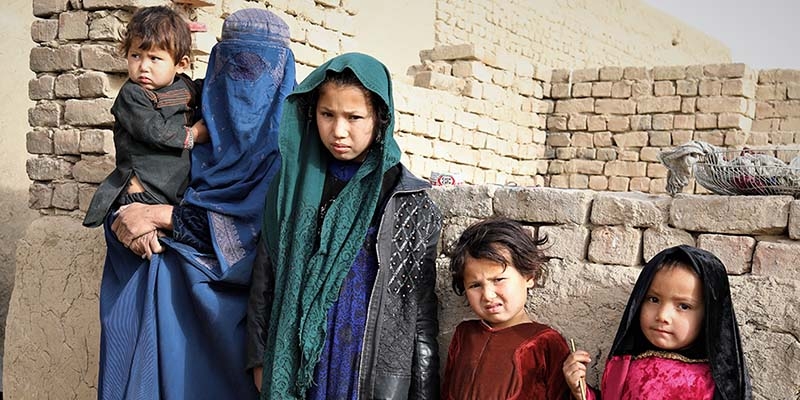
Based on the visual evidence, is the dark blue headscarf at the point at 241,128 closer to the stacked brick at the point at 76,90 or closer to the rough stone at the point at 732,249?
the stacked brick at the point at 76,90

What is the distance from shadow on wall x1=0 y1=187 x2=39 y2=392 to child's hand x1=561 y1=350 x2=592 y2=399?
5.90 m

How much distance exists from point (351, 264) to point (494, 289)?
45 cm

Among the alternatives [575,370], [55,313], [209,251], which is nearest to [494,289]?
[575,370]

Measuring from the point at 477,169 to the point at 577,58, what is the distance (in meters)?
7.79

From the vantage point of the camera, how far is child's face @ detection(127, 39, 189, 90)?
2.97 metres

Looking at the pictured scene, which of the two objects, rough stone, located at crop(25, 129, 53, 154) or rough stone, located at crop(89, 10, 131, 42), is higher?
rough stone, located at crop(89, 10, 131, 42)

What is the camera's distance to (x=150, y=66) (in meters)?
2.97

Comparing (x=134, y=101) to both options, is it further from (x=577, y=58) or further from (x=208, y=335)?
(x=577, y=58)

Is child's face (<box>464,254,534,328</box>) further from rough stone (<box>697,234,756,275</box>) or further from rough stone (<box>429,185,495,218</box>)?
rough stone (<box>697,234,756,275</box>)

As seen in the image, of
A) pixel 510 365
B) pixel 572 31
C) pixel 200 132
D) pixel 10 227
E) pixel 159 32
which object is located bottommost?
Answer: pixel 10 227

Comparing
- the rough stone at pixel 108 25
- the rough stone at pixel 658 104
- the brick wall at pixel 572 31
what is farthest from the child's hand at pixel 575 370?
the brick wall at pixel 572 31

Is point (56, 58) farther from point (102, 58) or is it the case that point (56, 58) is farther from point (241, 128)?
point (241, 128)

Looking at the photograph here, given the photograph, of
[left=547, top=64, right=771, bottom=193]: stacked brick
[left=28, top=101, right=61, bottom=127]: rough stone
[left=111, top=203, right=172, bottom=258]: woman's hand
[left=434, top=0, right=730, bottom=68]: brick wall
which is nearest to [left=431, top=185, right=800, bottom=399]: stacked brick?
[left=111, top=203, right=172, bottom=258]: woman's hand

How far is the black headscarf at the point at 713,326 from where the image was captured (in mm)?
2102
